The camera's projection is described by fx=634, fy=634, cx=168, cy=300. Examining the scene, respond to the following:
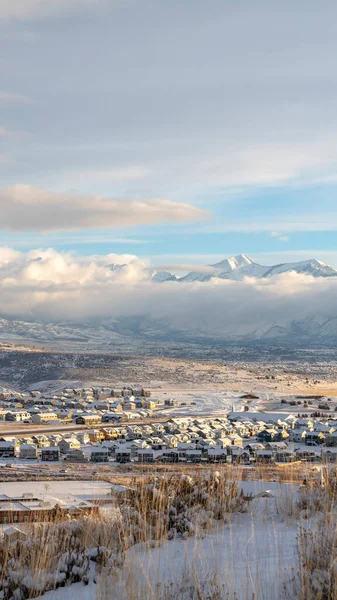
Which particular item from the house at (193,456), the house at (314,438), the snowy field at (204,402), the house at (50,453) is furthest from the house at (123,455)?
the snowy field at (204,402)

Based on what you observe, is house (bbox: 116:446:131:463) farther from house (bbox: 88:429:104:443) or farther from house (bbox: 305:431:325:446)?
house (bbox: 305:431:325:446)

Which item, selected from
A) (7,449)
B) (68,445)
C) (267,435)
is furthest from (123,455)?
(267,435)

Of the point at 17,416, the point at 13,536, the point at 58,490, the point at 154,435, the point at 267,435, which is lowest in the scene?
the point at 17,416

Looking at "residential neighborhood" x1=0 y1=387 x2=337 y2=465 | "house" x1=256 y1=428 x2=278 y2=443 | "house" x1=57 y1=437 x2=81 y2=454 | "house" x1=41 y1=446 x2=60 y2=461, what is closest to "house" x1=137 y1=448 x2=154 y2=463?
"residential neighborhood" x1=0 y1=387 x2=337 y2=465

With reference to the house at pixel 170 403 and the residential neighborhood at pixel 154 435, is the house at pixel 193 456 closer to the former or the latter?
the residential neighborhood at pixel 154 435

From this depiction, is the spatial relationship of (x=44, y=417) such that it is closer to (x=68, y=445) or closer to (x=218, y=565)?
(x=68, y=445)
